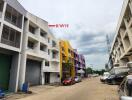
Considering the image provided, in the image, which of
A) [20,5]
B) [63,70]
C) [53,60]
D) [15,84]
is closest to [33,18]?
[20,5]

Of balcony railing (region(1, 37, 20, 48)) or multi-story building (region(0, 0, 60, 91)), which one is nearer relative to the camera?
balcony railing (region(1, 37, 20, 48))

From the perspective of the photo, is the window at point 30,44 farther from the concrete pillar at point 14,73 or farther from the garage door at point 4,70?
the garage door at point 4,70

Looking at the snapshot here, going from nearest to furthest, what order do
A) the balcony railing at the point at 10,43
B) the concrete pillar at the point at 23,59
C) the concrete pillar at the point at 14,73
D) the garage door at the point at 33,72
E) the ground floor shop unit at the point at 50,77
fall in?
the balcony railing at the point at 10,43 → the concrete pillar at the point at 14,73 → the concrete pillar at the point at 23,59 → the garage door at the point at 33,72 → the ground floor shop unit at the point at 50,77

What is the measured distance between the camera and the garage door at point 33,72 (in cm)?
2669

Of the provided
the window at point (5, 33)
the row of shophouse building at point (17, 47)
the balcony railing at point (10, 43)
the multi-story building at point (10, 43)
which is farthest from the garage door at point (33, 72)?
the window at point (5, 33)

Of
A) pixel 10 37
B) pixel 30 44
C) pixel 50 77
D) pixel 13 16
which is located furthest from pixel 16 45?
pixel 50 77

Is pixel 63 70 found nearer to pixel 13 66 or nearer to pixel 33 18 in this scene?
pixel 33 18

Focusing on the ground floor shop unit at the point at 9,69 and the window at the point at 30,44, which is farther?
the window at the point at 30,44

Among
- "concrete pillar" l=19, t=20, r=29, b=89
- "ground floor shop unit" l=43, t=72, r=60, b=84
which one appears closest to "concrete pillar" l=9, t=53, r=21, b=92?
"concrete pillar" l=19, t=20, r=29, b=89

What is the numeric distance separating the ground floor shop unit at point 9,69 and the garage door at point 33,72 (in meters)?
5.35

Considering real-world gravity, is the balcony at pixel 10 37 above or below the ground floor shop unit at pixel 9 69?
above

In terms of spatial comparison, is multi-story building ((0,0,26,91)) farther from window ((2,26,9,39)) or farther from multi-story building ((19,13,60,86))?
multi-story building ((19,13,60,86))

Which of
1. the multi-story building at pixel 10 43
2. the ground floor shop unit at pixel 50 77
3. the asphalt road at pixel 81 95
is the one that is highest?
the multi-story building at pixel 10 43

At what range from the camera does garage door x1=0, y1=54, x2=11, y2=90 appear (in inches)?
775
